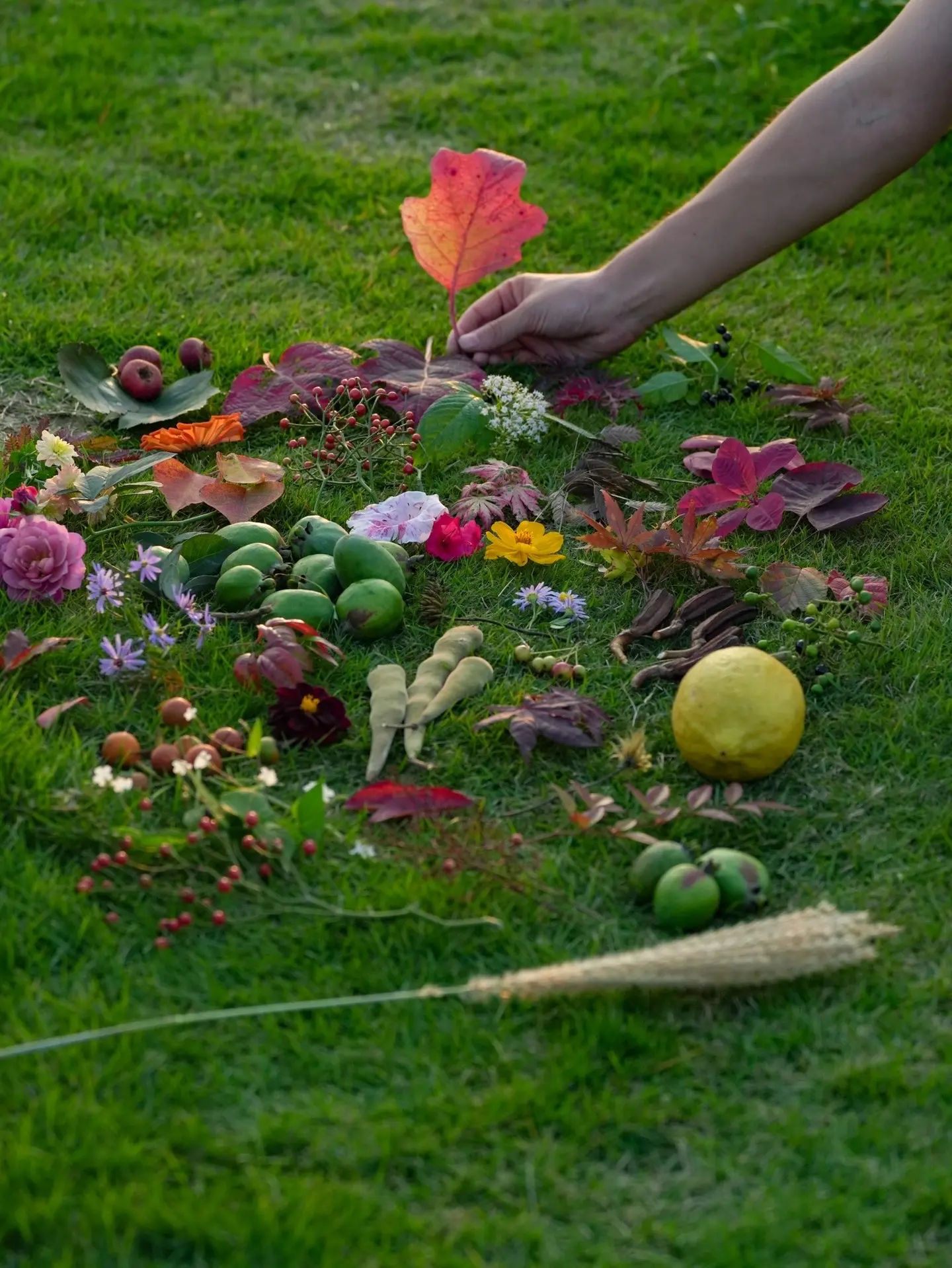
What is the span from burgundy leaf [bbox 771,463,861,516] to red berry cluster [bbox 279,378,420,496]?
33.2 inches

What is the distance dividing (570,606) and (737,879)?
80cm

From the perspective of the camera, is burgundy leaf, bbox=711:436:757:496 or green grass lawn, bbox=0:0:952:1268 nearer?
green grass lawn, bbox=0:0:952:1268

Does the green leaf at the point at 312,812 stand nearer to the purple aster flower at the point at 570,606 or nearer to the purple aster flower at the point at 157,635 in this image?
the purple aster flower at the point at 157,635

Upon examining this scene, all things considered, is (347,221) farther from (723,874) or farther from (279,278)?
(723,874)

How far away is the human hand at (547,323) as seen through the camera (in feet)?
11.0

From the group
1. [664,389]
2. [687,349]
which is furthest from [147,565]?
[687,349]

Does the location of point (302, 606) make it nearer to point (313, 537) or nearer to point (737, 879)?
point (313, 537)

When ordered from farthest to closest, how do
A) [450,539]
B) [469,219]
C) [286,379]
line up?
1. [469,219]
2. [286,379]
3. [450,539]

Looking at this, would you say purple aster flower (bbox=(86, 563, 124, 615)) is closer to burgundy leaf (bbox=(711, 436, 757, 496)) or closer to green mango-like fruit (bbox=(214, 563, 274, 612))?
green mango-like fruit (bbox=(214, 563, 274, 612))

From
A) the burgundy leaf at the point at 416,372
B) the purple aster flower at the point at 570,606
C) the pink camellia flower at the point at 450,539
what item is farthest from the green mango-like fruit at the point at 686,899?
the burgundy leaf at the point at 416,372

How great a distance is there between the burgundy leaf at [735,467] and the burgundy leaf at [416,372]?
2.35ft

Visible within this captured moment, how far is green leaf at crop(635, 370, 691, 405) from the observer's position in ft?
11.2

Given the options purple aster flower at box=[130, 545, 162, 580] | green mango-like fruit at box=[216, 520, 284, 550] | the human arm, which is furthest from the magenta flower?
purple aster flower at box=[130, 545, 162, 580]

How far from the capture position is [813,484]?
2996 millimetres
